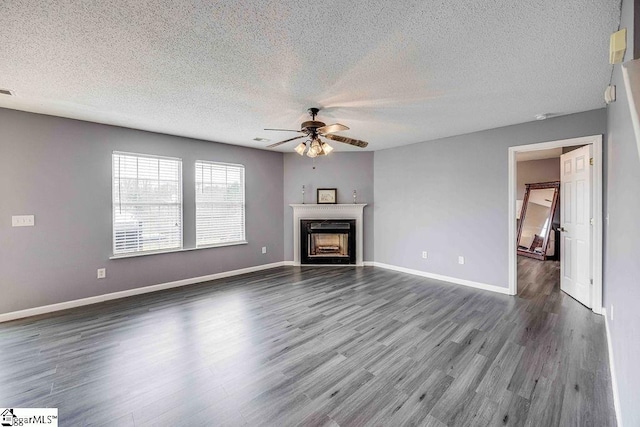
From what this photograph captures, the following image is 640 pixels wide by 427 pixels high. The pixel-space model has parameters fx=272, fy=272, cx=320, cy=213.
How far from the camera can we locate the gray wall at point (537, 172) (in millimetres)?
6453

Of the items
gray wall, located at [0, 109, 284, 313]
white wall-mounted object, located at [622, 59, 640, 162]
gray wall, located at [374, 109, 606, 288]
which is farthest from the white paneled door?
gray wall, located at [0, 109, 284, 313]

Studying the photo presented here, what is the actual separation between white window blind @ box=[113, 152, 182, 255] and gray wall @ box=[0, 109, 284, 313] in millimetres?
108

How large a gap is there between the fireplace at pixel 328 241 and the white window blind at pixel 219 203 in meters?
1.34

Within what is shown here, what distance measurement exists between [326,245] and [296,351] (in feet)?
11.7

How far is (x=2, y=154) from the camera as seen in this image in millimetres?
3129

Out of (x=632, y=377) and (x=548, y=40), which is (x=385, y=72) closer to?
(x=548, y=40)

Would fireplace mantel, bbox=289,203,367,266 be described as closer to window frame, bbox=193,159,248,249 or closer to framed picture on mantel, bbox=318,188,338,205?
framed picture on mantel, bbox=318,188,338,205

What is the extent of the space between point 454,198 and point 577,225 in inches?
61.1

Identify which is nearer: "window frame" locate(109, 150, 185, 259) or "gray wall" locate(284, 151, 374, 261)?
"window frame" locate(109, 150, 185, 259)

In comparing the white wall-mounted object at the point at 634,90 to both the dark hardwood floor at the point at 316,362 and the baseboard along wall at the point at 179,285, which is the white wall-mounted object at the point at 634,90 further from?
the baseboard along wall at the point at 179,285

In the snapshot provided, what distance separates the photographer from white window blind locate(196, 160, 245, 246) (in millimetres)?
4789

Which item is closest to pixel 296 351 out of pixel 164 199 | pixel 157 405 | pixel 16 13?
pixel 157 405

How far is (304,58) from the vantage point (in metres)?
2.11

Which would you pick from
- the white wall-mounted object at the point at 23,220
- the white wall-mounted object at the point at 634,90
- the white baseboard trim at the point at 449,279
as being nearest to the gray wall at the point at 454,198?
the white baseboard trim at the point at 449,279
